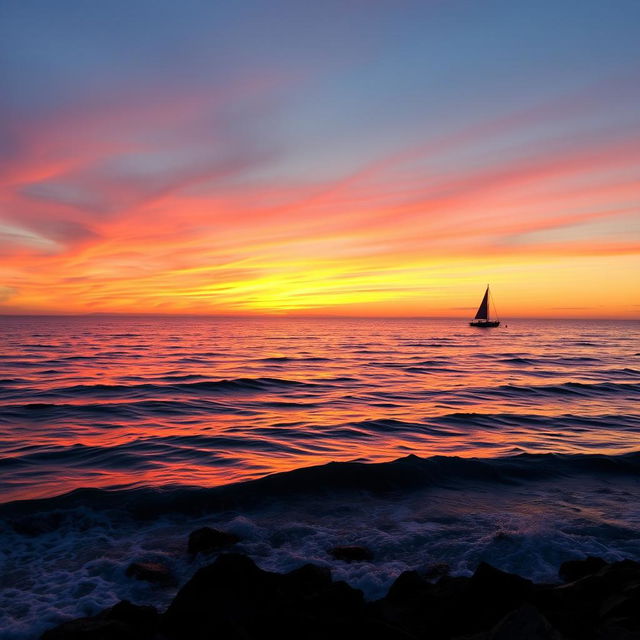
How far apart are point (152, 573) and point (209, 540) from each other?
1156 millimetres

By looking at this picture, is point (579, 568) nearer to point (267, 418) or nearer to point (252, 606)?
point (252, 606)

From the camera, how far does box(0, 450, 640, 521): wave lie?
9.88 m

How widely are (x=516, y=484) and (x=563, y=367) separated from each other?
34995mm

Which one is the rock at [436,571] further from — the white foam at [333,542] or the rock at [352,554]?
the rock at [352,554]

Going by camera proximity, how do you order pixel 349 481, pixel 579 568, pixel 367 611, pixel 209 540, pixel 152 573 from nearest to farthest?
1. pixel 367 611
2. pixel 579 568
3. pixel 152 573
4. pixel 209 540
5. pixel 349 481

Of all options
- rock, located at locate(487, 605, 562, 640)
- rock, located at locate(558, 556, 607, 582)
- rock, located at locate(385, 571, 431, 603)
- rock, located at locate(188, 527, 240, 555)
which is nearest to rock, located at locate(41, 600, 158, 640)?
rock, located at locate(188, 527, 240, 555)

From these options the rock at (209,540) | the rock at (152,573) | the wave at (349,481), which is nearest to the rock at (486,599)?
the rock at (152,573)

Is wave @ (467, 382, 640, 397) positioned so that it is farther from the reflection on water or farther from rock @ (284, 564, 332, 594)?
rock @ (284, 564, 332, 594)

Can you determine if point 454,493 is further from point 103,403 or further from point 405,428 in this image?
point 103,403

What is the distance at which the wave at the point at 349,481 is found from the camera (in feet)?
32.4

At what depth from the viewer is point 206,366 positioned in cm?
4084

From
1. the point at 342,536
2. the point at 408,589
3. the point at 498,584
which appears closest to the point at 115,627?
the point at 408,589

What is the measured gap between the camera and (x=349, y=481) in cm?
1150

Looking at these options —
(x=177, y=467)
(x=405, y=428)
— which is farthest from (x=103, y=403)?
(x=405, y=428)
